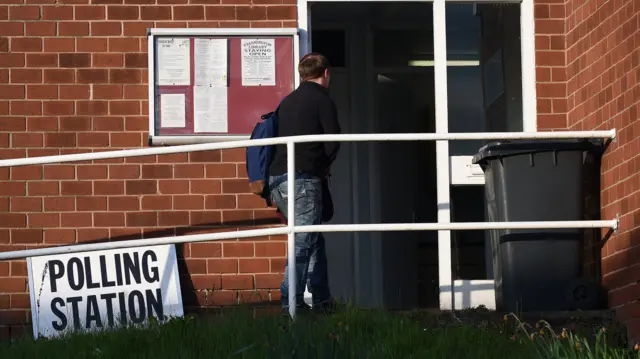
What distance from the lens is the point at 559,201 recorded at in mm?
7672

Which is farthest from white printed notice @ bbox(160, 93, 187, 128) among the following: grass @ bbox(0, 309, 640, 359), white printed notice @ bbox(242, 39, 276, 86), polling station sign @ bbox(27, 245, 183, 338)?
grass @ bbox(0, 309, 640, 359)

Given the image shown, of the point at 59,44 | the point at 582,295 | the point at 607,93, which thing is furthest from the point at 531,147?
→ the point at 59,44

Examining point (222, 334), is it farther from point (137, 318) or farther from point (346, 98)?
point (346, 98)

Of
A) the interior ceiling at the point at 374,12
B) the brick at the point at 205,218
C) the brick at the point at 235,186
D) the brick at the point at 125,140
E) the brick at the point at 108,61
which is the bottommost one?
the brick at the point at 205,218

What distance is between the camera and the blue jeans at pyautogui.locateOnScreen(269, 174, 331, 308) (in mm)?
7363

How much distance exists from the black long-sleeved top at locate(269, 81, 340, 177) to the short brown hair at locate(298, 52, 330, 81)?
0.05 m

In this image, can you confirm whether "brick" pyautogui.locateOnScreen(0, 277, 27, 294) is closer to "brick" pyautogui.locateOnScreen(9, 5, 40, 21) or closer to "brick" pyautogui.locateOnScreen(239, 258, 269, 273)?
"brick" pyautogui.locateOnScreen(239, 258, 269, 273)

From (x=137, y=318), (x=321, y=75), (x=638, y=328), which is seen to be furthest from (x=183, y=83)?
(x=638, y=328)

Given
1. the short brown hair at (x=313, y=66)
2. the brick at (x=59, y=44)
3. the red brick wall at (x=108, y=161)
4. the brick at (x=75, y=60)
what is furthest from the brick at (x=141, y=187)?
the short brown hair at (x=313, y=66)

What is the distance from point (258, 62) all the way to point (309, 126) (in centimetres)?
124

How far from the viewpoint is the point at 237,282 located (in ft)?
28.1

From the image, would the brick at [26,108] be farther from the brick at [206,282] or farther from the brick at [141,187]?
the brick at [206,282]

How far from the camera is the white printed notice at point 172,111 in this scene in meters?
8.71

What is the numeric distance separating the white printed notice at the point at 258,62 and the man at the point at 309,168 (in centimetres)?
93
